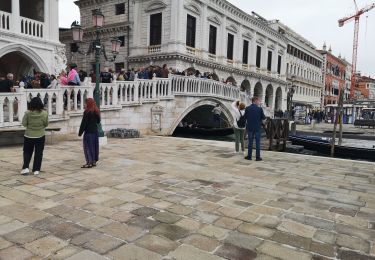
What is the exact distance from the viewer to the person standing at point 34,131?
6023 mm

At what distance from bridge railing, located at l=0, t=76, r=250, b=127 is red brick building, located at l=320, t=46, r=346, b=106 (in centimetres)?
5345

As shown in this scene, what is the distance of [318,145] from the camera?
13.7 meters

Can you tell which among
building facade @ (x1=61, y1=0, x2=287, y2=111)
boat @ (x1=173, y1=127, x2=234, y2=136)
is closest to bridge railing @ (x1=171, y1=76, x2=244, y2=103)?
boat @ (x1=173, y1=127, x2=234, y2=136)

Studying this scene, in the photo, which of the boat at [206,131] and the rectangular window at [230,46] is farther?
the rectangular window at [230,46]

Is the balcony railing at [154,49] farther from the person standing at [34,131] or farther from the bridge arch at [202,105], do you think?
the person standing at [34,131]

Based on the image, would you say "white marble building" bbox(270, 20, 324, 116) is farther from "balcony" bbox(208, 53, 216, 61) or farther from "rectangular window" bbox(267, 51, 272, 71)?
"balcony" bbox(208, 53, 216, 61)

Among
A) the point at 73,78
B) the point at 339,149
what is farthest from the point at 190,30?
the point at 339,149

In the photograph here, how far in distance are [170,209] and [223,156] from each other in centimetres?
487

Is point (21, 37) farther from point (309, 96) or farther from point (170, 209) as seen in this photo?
point (309, 96)

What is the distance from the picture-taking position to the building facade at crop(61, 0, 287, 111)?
2302cm

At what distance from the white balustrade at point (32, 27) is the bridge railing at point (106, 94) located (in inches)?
206

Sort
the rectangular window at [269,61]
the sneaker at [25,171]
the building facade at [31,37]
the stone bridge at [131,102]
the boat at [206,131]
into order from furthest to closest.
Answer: the rectangular window at [269,61] → the boat at [206,131] → the building facade at [31,37] → the stone bridge at [131,102] → the sneaker at [25,171]

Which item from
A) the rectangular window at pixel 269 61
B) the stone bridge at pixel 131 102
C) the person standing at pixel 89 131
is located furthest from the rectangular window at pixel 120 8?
the person standing at pixel 89 131

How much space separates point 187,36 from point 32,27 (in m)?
11.8
